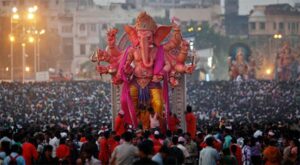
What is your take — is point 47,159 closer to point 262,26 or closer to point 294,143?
point 294,143

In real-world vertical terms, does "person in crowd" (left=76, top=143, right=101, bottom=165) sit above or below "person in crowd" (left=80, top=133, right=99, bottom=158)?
below

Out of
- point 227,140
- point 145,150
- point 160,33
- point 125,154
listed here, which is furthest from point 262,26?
point 145,150

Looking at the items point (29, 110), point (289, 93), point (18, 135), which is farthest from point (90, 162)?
point (289, 93)

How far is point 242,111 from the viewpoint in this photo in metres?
57.5

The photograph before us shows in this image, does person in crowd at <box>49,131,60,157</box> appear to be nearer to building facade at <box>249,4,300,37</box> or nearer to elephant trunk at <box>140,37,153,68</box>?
elephant trunk at <box>140,37,153,68</box>

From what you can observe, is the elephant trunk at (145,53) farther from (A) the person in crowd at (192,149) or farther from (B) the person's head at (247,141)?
(A) the person in crowd at (192,149)

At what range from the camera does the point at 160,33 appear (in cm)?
3222

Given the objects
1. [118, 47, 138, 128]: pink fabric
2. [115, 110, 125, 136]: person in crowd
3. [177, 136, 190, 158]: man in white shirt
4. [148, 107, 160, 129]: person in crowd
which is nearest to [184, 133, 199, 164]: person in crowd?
[177, 136, 190, 158]: man in white shirt

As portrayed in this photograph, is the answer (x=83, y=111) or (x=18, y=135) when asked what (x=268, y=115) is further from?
(x=18, y=135)

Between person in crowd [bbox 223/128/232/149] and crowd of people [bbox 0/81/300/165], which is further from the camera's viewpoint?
person in crowd [bbox 223/128/232/149]

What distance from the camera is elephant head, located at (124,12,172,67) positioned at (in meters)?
31.7

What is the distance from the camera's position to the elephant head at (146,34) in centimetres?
3173

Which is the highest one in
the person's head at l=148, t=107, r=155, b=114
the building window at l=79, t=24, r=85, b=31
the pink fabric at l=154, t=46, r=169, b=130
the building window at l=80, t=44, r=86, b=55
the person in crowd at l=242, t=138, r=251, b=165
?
the building window at l=79, t=24, r=85, b=31

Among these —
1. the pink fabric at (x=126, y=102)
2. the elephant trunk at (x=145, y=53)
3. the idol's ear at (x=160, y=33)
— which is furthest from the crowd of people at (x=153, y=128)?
the idol's ear at (x=160, y=33)
